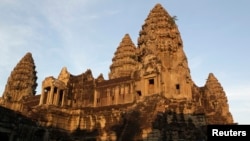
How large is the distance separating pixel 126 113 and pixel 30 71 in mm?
31176

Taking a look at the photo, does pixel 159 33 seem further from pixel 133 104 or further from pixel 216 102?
pixel 216 102

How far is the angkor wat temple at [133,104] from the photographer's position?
31.1 metres

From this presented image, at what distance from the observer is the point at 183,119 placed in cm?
3231

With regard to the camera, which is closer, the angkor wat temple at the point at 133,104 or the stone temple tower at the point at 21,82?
the angkor wat temple at the point at 133,104

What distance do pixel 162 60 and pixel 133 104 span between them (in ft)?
23.0

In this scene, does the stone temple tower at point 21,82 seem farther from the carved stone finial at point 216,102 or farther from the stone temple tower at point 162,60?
the carved stone finial at point 216,102

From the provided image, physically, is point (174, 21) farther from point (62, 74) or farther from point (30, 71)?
point (30, 71)

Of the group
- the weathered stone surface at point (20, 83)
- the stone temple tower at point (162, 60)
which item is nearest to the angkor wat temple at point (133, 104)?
the stone temple tower at point (162, 60)

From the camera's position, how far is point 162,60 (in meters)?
37.2

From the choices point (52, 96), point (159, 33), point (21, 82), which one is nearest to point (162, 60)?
point (159, 33)

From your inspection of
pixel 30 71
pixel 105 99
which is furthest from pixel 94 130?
pixel 30 71

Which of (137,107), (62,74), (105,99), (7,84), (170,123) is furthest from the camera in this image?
(7,84)

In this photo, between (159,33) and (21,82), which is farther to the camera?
(21,82)

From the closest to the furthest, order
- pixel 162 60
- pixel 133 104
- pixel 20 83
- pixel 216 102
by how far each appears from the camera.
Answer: pixel 133 104
pixel 162 60
pixel 216 102
pixel 20 83
